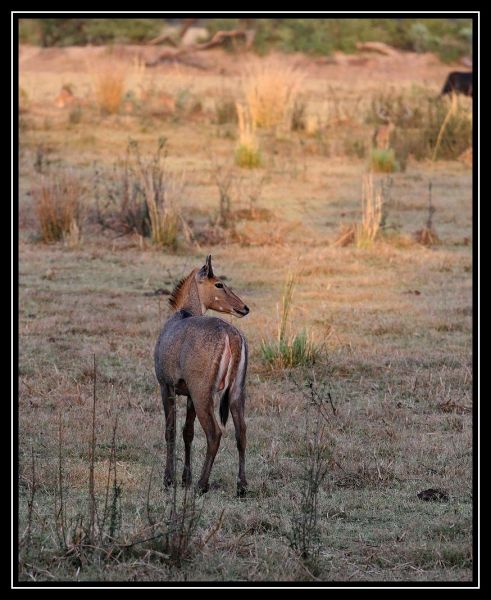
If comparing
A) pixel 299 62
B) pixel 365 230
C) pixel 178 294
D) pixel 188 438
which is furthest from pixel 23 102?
pixel 188 438

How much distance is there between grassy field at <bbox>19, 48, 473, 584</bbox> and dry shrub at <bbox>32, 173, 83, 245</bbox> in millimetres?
158

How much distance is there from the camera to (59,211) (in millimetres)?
13383

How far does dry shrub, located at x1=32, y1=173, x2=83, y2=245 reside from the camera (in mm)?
13219

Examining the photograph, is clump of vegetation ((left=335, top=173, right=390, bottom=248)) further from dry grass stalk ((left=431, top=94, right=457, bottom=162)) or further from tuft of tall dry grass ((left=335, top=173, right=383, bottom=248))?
dry grass stalk ((left=431, top=94, right=457, bottom=162))

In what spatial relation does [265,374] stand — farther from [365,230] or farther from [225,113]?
[225,113]

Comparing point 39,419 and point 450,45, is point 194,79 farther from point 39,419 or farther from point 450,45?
point 39,419

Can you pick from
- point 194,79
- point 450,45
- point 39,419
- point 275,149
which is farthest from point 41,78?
point 39,419

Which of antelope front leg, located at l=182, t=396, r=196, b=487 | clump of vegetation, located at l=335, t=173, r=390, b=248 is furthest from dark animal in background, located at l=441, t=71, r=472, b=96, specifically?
antelope front leg, located at l=182, t=396, r=196, b=487

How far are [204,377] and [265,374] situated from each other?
276cm

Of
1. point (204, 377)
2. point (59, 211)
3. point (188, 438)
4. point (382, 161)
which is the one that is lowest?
point (188, 438)

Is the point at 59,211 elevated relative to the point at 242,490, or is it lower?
elevated

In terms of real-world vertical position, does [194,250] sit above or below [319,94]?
below

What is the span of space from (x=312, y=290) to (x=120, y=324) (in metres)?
2.35

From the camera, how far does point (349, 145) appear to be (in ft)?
63.2
